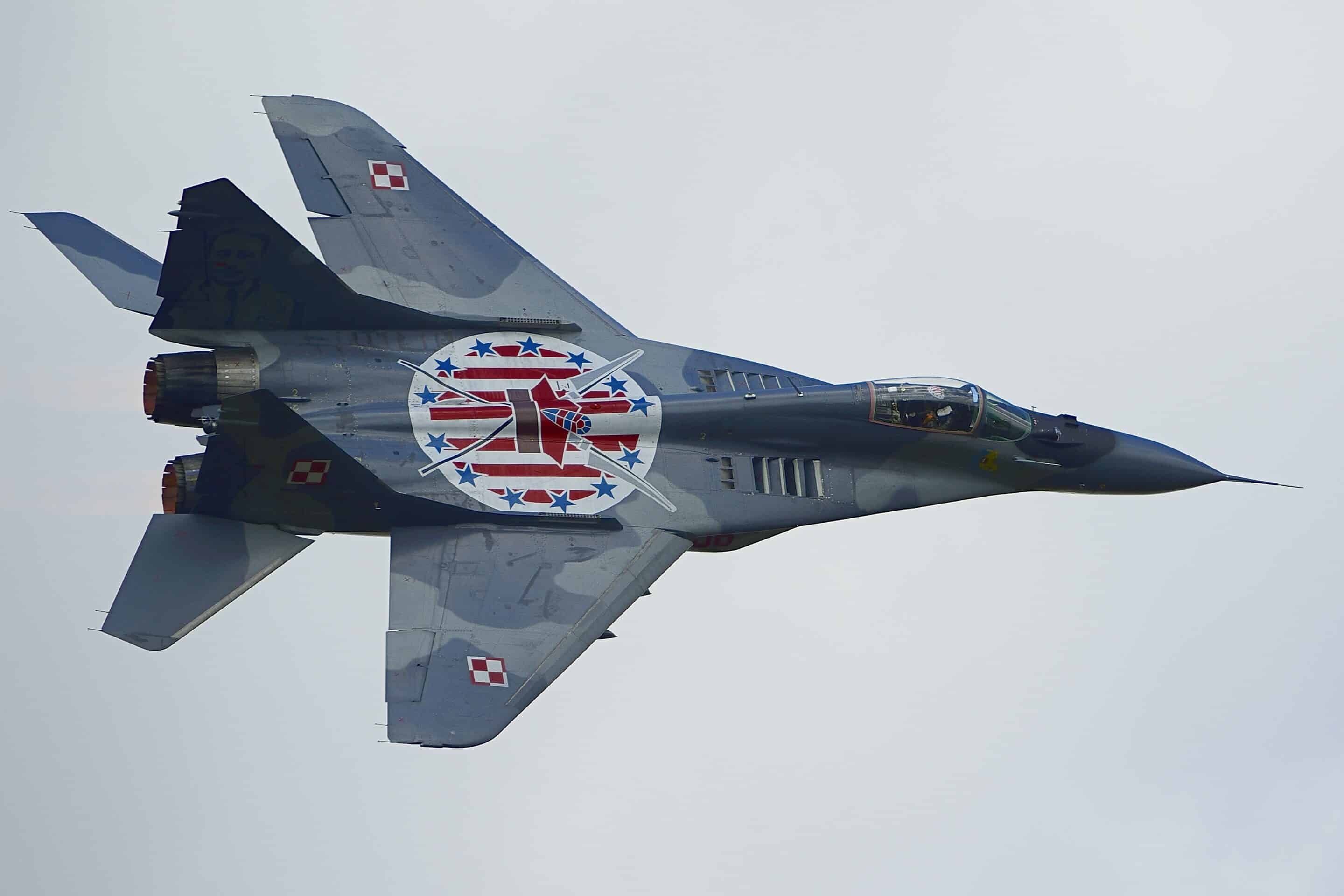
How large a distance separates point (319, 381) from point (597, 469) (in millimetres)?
3330

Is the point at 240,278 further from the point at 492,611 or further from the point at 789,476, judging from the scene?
the point at 789,476

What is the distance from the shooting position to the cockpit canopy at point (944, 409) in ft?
90.1

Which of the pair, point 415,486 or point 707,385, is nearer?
point 415,486

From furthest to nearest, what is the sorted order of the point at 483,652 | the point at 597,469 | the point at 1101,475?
the point at 1101,475 → the point at 597,469 → the point at 483,652

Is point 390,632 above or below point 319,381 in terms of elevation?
below

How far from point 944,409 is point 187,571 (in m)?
9.12

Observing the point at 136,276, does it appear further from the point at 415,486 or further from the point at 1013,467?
the point at 1013,467

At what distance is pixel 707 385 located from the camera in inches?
1094

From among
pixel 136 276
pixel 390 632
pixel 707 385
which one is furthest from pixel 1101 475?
pixel 136 276

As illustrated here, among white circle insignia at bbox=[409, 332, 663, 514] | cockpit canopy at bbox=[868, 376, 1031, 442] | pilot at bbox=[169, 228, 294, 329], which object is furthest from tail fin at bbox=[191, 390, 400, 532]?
cockpit canopy at bbox=[868, 376, 1031, 442]

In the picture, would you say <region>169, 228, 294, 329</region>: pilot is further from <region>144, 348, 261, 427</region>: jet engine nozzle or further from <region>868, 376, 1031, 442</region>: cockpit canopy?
<region>868, 376, 1031, 442</region>: cockpit canopy

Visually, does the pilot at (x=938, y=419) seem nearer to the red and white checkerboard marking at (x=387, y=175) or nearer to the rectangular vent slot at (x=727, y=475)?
the rectangular vent slot at (x=727, y=475)

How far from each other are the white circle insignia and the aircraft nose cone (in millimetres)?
5804

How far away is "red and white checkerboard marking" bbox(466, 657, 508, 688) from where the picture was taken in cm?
2461
